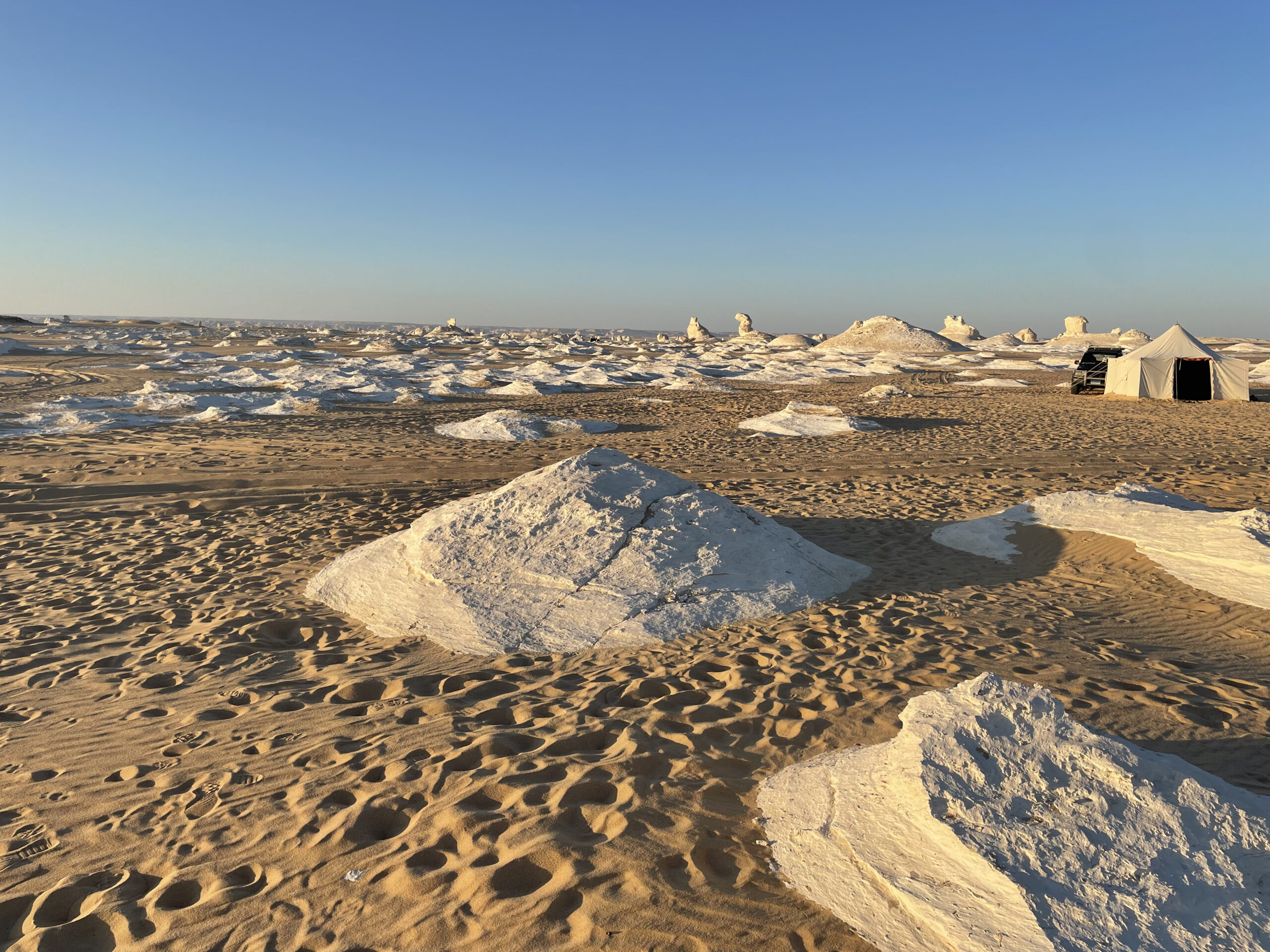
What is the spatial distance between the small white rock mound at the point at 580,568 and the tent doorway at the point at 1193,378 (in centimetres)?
1966

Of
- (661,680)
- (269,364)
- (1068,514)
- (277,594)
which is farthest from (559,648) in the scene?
(269,364)

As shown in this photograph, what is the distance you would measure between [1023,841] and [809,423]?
41.8ft

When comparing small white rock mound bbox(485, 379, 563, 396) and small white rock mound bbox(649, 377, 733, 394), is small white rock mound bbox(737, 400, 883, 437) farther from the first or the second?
small white rock mound bbox(649, 377, 733, 394)

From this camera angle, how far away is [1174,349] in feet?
67.2

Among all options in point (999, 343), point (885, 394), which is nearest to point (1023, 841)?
point (885, 394)

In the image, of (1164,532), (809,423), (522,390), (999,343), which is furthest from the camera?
(999,343)

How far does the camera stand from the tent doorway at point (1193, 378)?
782 inches

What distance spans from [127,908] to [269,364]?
102 ft

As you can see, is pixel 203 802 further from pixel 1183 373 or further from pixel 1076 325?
pixel 1076 325

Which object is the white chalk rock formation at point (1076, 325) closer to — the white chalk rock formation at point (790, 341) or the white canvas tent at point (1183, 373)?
the white chalk rock formation at point (790, 341)

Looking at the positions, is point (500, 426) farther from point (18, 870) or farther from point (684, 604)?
point (18, 870)

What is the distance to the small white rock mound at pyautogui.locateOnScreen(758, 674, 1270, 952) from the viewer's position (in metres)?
2.09

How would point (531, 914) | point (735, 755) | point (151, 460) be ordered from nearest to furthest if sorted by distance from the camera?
point (531, 914), point (735, 755), point (151, 460)

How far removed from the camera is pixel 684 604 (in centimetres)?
503
